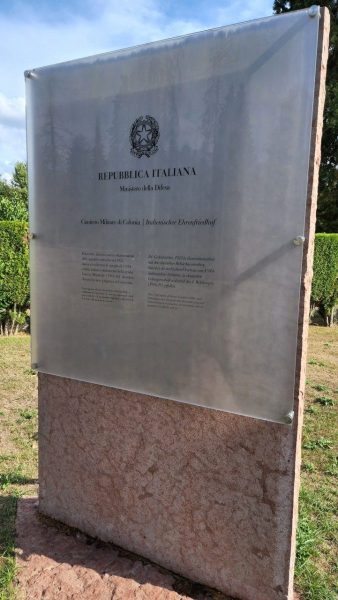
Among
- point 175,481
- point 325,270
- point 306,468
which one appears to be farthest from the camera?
point 325,270

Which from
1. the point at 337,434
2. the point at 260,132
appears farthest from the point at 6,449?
the point at 260,132

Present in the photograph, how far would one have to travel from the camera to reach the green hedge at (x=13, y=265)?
26.2 feet

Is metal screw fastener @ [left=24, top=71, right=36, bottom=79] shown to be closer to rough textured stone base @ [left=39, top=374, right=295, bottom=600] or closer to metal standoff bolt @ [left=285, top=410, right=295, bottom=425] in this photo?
rough textured stone base @ [left=39, top=374, right=295, bottom=600]

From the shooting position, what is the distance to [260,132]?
5.62 ft

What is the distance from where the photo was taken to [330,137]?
45.8 ft

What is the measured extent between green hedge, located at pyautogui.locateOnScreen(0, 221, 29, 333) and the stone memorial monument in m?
5.96

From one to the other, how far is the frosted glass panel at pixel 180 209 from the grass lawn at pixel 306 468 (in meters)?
0.95

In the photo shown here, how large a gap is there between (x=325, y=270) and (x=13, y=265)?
666 cm

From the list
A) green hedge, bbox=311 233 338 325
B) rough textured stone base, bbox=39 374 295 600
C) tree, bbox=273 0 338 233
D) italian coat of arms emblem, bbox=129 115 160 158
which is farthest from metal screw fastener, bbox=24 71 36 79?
tree, bbox=273 0 338 233

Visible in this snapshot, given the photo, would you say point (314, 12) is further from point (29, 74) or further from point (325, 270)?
point (325, 270)

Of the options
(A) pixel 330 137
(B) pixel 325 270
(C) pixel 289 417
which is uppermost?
(A) pixel 330 137

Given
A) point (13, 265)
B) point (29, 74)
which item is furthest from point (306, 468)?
point (13, 265)

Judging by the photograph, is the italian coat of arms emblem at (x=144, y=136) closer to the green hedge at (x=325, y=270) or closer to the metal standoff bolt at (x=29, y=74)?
the metal standoff bolt at (x=29, y=74)

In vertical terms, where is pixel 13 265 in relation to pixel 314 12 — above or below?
below
